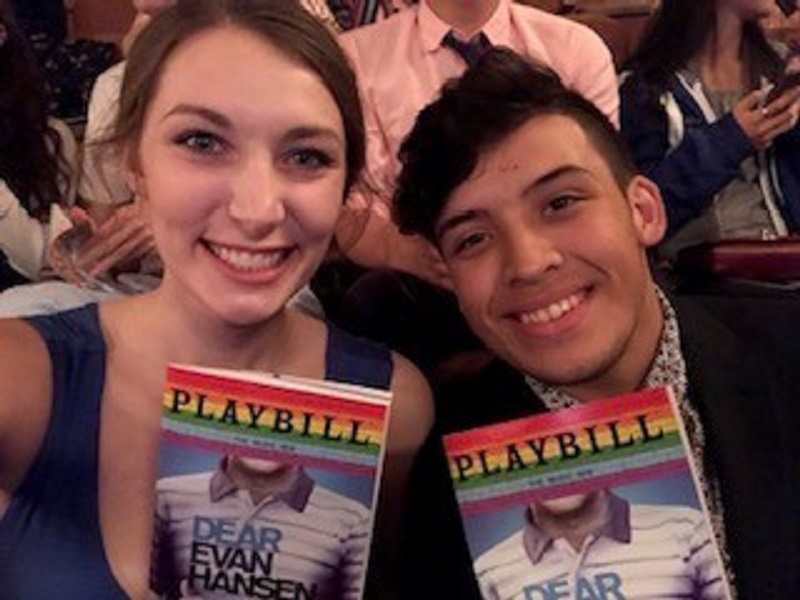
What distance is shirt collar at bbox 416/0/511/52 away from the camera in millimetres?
1911

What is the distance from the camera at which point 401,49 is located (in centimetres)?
191

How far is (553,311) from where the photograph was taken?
118 cm

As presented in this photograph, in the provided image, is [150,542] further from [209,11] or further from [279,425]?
[209,11]

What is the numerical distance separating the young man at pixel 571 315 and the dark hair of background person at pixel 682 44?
114 cm

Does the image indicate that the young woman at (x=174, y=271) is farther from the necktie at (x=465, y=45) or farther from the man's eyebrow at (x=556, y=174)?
the necktie at (x=465, y=45)

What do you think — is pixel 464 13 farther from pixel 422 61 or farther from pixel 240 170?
pixel 240 170

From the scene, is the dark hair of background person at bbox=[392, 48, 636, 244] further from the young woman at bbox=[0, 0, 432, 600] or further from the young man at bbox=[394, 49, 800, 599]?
the young woman at bbox=[0, 0, 432, 600]

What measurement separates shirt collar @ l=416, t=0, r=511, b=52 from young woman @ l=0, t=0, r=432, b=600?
2.47 ft

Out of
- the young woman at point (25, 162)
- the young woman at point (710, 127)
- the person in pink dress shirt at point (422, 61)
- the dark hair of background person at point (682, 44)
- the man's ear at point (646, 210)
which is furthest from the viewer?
the dark hair of background person at point (682, 44)

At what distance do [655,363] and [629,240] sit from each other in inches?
5.1

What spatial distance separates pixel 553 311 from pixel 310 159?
27cm

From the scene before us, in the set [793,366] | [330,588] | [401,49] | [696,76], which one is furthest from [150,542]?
[696,76]

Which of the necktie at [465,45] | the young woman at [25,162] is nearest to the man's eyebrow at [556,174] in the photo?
the necktie at [465,45]

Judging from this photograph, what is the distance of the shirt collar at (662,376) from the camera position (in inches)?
48.8
